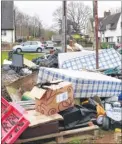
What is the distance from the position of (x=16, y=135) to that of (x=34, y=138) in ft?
1.19

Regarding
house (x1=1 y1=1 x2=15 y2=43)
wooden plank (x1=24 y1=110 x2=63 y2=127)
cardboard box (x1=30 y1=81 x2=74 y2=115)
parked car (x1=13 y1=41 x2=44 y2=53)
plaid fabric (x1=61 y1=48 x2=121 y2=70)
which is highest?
house (x1=1 y1=1 x2=15 y2=43)

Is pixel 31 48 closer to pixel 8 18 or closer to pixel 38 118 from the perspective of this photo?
pixel 8 18

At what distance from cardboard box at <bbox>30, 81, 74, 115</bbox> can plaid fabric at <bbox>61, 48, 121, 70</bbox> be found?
4263mm

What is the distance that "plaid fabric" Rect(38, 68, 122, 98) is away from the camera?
611 centimetres

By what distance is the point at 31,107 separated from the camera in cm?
536

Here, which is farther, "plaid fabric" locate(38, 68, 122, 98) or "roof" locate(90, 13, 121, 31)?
"roof" locate(90, 13, 121, 31)

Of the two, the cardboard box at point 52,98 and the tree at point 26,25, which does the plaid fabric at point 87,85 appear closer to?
the cardboard box at point 52,98

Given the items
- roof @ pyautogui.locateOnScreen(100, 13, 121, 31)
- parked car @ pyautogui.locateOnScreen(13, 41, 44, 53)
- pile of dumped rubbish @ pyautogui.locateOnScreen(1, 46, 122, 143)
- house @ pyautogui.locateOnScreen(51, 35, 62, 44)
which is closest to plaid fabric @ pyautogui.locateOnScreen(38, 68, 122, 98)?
pile of dumped rubbish @ pyautogui.locateOnScreen(1, 46, 122, 143)

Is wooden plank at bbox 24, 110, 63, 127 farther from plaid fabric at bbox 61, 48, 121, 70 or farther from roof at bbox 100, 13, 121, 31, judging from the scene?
roof at bbox 100, 13, 121, 31

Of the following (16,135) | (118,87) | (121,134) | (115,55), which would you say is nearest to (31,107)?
(16,135)

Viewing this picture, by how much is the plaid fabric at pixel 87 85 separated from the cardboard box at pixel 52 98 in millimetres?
1046

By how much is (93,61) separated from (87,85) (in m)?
3.81

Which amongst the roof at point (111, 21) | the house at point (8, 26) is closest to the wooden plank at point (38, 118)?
the house at point (8, 26)

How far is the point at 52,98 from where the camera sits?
4.82m
